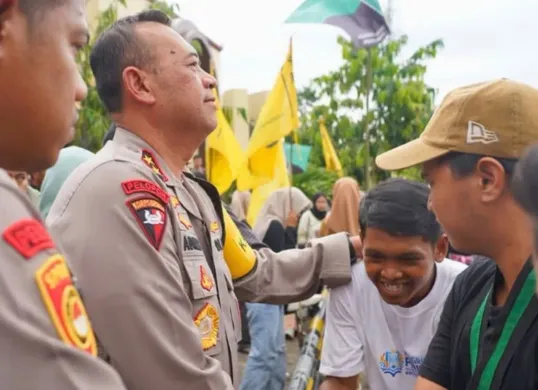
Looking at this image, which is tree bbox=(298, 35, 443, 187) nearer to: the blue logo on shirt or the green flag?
the green flag

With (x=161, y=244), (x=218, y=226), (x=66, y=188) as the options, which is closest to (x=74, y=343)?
(x=161, y=244)

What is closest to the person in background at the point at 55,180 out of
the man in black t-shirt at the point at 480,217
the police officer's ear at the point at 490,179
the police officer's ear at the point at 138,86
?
the police officer's ear at the point at 138,86

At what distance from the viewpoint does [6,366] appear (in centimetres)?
81

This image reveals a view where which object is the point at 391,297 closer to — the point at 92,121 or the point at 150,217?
the point at 150,217

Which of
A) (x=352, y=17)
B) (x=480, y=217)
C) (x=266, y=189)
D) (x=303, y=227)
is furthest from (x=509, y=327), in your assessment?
(x=352, y=17)

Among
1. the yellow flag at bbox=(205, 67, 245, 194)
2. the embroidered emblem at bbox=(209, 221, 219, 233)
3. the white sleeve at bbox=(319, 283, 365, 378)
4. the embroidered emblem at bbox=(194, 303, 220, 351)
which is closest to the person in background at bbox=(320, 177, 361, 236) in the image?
the yellow flag at bbox=(205, 67, 245, 194)

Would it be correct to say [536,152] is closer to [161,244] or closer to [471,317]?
[471,317]

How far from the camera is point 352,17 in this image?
9.55 m

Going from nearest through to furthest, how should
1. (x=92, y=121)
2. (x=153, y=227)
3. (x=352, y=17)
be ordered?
(x=153, y=227) → (x=352, y=17) → (x=92, y=121)

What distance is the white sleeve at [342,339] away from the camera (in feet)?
9.25

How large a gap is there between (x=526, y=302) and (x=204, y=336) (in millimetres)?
883

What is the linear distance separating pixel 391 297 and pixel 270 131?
481cm

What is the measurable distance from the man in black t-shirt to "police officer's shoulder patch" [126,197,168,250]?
30.7 inches

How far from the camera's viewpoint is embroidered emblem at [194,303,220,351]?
6.66 feet
